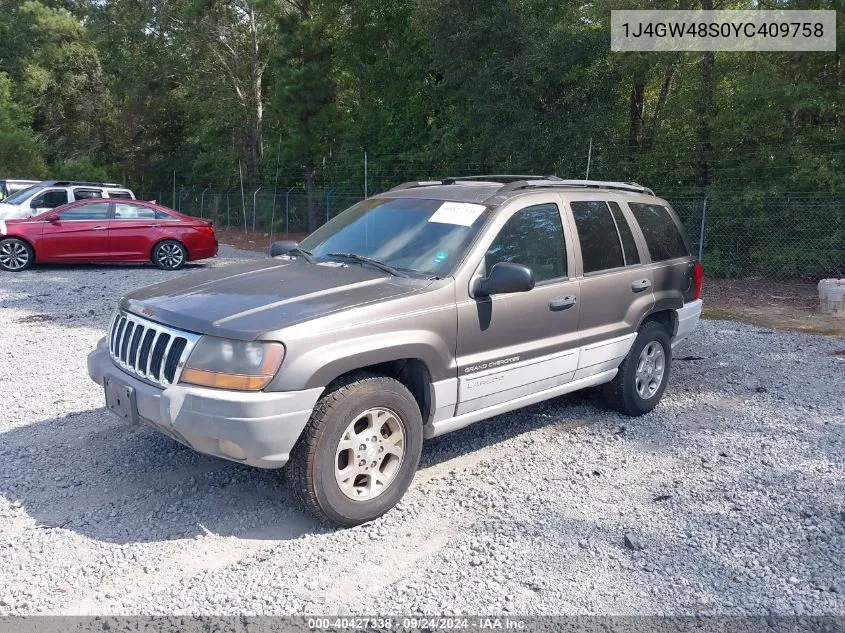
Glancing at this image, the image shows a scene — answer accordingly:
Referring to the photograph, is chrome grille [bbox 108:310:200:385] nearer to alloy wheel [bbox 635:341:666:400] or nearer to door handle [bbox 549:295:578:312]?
door handle [bbox 549:295:578:312]

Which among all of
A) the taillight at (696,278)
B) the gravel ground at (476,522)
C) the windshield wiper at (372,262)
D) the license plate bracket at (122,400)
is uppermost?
the windshield wiper at (372,262)

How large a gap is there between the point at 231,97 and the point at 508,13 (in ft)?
58.4

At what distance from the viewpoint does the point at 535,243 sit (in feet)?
16.1

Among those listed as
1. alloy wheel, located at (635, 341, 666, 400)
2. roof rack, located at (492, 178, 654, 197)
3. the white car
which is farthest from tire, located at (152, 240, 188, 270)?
alloy wheel, located at (635, 341, 666, 400)

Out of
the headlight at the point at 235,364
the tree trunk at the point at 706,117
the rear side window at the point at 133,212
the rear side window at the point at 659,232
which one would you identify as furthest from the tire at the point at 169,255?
the headlight at the point at 235,364

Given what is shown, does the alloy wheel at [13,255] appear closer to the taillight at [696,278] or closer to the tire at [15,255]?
the tire at [15,255]

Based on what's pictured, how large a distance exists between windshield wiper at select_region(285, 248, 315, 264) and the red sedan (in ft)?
32.9

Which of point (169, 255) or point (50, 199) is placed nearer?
point (169, 255)

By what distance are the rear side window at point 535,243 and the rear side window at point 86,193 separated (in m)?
13.7

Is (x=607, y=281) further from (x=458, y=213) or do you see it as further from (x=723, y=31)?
(x=723, y=31)

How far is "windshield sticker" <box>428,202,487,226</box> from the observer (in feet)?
15.5

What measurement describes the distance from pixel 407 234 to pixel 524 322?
3.21 ft

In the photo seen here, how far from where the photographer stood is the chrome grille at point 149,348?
3.77 m

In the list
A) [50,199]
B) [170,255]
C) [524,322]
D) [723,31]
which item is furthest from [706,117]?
[50,199]
